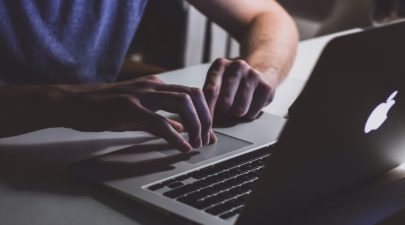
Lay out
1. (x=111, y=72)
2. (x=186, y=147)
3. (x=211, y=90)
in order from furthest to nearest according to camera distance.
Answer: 1. (x=111, y=72)
2. (x=211, y=90)
3. (x=186, y=147)

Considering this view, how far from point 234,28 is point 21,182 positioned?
0.95 metres

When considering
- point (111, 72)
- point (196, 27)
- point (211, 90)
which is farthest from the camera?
point (196, 27)

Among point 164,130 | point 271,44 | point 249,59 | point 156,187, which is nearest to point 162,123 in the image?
point 164,130

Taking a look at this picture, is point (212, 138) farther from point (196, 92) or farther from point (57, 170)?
point (57, 170)

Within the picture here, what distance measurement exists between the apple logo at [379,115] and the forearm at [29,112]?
1.42 ft

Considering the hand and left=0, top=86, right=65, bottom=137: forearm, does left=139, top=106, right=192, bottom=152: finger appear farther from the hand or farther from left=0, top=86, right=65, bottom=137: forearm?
left=0, top=86, right=65, bottom=137: forearm

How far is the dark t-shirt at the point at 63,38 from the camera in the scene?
131 cm

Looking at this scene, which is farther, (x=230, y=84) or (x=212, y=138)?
(x=230, y=84)

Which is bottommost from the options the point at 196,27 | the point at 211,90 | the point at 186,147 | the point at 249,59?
the point at 186,147

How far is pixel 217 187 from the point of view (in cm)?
72

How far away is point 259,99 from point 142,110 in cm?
24

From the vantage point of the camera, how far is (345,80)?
1.97 feet

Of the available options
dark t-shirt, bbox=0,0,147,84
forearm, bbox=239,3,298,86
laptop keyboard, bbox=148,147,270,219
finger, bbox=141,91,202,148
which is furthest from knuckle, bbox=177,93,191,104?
dark t-shirt, bbox=0,0,147,84

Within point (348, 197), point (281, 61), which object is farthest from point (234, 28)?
point (348, 197)
